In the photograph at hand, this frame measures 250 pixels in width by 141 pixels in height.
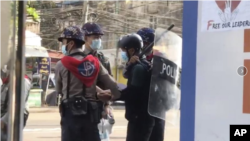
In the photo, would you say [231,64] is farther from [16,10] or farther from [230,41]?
[16,10]

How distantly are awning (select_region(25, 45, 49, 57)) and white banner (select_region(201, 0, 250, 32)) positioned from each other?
65.3 inches

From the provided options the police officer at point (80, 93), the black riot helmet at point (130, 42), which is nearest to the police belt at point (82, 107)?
the police officer at point (80, 93)

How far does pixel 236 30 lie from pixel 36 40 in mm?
2074

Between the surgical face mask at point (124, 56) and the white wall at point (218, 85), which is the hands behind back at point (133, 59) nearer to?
the surgical face mask at point (124, 56)

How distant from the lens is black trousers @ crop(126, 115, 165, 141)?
3.02m

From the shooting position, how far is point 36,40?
10.2 feet

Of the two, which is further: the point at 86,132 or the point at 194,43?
the point at 86,132

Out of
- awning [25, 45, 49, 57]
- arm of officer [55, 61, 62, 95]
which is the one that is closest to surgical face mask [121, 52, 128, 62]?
arm of officer [55, 61, 62, 95]

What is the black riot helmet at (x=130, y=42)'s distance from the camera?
3.12 m

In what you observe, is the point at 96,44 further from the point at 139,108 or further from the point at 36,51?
the point at 139,108

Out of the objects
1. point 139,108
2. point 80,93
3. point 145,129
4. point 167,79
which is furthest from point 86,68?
point 167,79

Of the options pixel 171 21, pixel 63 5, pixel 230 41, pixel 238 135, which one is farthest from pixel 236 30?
pixel 63 5

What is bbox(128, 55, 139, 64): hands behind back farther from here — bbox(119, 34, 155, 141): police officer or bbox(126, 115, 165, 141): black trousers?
bbox(126, 115, 165, 141): black trousers

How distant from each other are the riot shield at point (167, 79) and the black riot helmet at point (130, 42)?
52 centimetres
